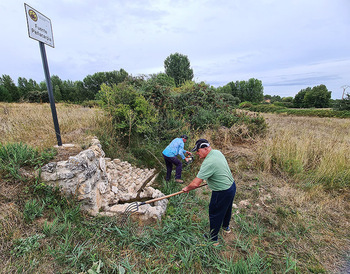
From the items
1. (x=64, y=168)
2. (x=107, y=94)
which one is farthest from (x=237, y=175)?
(x=107, y=94)

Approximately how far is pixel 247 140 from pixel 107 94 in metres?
5.81

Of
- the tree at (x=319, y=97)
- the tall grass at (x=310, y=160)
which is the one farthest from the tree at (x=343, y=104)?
the tall grass at (x=310, y=160)

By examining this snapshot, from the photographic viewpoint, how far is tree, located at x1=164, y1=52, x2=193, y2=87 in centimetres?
2319

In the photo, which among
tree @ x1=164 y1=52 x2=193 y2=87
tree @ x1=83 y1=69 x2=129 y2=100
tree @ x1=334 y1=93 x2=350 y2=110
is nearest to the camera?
tree @ x1=334 y1=93 x2=350 y2=110

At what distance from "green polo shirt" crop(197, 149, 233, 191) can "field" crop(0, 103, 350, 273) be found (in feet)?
3.24

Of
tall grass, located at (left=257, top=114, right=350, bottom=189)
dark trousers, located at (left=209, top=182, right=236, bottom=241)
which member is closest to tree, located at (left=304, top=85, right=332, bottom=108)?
tall grass, located at (left=257, top=114, right=350, bottom=189)

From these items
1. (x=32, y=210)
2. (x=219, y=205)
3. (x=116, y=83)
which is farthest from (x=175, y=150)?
(x=116, y=83)

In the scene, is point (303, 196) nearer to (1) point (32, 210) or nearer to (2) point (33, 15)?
(1) point (32, 210)

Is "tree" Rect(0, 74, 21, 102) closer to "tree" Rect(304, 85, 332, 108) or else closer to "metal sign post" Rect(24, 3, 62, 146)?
"metal sign post" Rect(24, 3, 62, 146)

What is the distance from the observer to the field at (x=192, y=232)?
6.22 ft

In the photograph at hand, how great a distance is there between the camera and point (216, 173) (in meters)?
2.19

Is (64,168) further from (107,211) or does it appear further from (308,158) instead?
(308,158)

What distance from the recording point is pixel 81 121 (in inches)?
198

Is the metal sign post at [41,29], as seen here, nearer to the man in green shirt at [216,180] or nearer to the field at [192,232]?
the field at [192,232]
